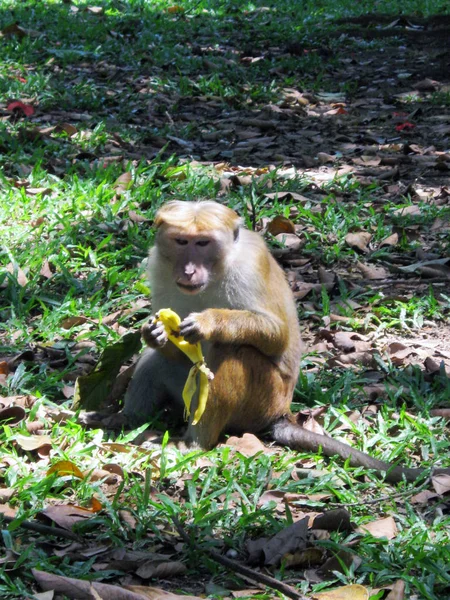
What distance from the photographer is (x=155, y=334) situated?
4.52 m

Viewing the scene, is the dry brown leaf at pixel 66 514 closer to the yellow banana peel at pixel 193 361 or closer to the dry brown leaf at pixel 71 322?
the yellow banana peel at pixel 193 361

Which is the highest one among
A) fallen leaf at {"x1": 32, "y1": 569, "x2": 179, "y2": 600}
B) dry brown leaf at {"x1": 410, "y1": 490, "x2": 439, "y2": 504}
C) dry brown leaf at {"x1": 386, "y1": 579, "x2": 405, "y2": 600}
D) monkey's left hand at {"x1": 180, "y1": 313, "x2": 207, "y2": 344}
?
monkey's left hand at {"x1": 180, "y1": 313, "x2": 207, "y2": 344}

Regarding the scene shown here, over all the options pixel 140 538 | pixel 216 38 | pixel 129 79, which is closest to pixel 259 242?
pixel 140 538

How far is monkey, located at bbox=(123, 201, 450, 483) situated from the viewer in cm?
455

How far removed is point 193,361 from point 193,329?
8.9 inches

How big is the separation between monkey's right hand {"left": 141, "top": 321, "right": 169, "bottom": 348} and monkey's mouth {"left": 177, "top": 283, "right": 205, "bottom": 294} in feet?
0.67

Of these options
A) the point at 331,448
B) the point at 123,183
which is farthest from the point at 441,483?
the point at 123,183

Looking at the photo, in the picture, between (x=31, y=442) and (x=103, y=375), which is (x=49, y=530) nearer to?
(x=31, y=442)

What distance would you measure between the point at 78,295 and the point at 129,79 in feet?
17.0

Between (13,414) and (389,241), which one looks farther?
(389,241)

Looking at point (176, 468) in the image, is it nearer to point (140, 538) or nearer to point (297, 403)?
point (140, 538)

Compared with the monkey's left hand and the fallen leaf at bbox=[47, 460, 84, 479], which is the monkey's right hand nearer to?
the monkey's left hand

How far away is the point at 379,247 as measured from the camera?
6.79m

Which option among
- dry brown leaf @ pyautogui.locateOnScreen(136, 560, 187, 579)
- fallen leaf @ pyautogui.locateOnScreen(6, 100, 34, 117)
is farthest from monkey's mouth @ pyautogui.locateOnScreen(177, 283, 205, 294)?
fallen leaf @ pyautogui.locateOnScreen(6, 100, 34, 117)
